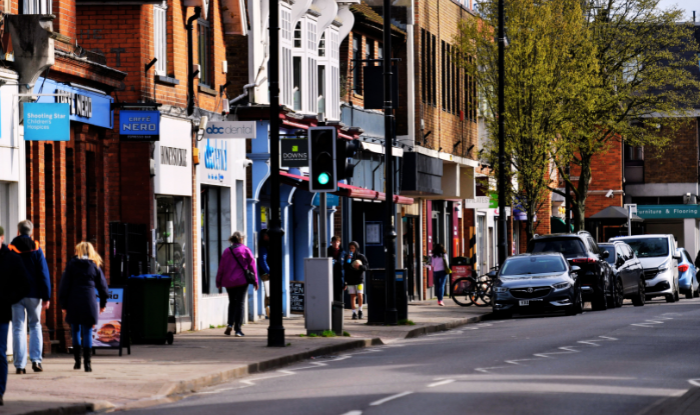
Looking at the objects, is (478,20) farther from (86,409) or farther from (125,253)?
(86,409)

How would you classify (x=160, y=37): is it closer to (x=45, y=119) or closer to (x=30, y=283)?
(x=45, y=119)

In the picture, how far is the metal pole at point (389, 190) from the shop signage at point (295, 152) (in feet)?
10.4

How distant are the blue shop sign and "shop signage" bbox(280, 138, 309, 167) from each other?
117 inches

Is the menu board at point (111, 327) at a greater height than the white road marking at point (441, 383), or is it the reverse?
the menu board at point (111, 327)

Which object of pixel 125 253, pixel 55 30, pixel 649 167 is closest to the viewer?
pixel 55 30

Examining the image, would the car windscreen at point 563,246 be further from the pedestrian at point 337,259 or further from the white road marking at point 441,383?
the white road marking at point 441,383

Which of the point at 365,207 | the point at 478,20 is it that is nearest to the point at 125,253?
the point at 365,207

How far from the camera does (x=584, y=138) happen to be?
50.2m

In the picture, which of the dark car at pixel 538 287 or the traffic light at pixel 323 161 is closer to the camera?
the traffic light at pixel 323 161

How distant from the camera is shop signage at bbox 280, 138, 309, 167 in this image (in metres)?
22.0

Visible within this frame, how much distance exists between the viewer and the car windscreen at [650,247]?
3709cm

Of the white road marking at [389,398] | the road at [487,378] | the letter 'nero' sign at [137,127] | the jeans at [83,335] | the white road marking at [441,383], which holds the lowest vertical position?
the road at [487,378]

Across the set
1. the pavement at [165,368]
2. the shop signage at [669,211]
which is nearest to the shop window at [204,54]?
the pavement at [165,368]

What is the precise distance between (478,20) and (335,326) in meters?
27.2
